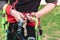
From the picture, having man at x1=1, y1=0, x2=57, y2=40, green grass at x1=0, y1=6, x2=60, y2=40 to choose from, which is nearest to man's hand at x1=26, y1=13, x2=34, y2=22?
man at x1=1, y1=0, x2=57, y2=40

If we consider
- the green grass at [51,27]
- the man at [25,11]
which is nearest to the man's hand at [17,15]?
the man at [25,11]

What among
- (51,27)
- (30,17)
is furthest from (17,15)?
(51,27)

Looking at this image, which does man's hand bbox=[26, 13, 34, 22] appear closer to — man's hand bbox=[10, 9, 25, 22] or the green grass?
man's hand bbox=[10, 9, 25, 22]

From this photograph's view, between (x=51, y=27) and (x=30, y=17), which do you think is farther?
(x=51, y=27)

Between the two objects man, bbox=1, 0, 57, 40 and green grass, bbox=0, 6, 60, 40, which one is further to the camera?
green grass, bbox=0, 6, 60, 40

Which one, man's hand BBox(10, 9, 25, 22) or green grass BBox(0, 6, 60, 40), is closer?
man's hand BBox(10, 9, 25, 22)

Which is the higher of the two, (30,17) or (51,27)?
(30,17)

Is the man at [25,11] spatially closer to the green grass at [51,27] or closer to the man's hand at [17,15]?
the man's hand at [17,15]

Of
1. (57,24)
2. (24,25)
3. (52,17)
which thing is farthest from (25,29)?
(52,17)

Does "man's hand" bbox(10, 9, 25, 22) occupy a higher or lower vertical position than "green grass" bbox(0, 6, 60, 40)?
higher

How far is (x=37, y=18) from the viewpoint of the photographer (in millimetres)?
1266

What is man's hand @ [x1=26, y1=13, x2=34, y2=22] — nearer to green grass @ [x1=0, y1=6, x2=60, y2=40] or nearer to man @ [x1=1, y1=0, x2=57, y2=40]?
man @ [x1=1, y1=0, x2=57, y2=40]

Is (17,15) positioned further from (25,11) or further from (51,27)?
(51,27)

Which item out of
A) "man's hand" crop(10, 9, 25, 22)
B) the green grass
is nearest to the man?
"man's hand" crop(10, 9, 25, 22)
